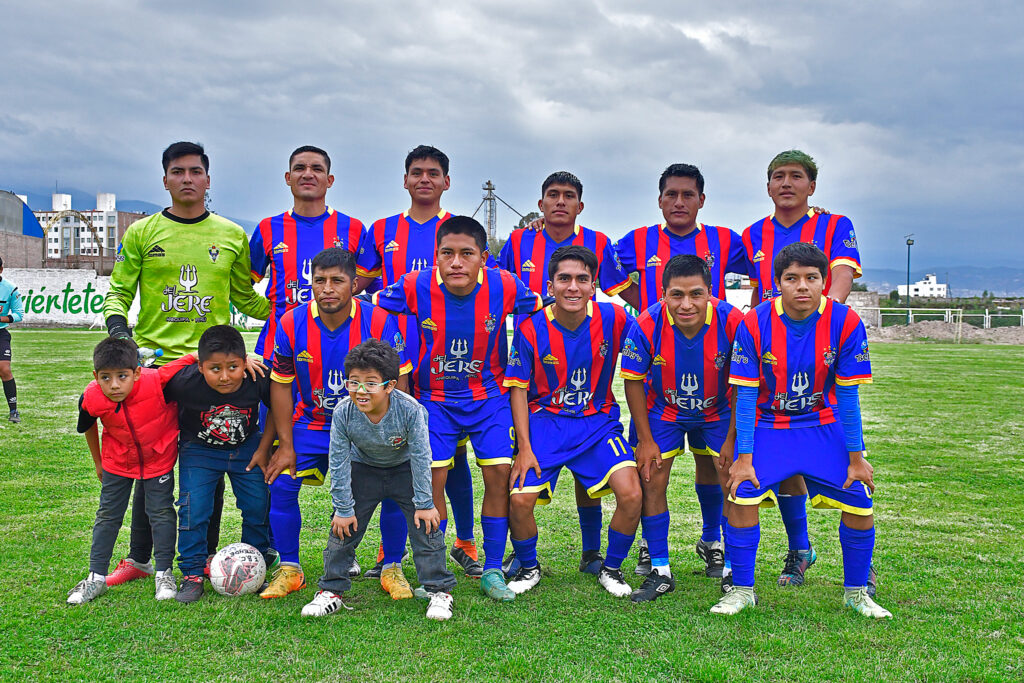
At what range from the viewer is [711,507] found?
4.36 metres

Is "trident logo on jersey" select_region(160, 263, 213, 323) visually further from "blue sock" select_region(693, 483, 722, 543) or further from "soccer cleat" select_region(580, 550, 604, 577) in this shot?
"blue sock" select_region(693, 483, 722, 543)

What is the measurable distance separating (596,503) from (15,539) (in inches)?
136

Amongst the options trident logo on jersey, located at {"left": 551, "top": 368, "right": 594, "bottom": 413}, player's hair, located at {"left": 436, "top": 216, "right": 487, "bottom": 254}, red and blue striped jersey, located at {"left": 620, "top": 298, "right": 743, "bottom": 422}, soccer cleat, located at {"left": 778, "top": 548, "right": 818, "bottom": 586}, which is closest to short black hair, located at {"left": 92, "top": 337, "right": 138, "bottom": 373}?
player's hair, located at {"left": 436, "top": 216, "right": 487, "bottom": 254}

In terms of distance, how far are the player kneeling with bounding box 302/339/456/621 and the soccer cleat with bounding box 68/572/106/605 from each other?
1074 mm

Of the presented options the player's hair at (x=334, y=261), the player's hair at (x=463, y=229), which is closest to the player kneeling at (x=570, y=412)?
the player's hair at (x=463, y=229)

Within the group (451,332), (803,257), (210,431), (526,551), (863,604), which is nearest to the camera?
(863,604)

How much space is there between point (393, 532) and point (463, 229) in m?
1.65

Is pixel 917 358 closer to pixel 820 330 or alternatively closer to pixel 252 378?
pixel 820 330

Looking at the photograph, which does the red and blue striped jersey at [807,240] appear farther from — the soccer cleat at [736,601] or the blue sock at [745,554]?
the soccer cleat at [736,601]

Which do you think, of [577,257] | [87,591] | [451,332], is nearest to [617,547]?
[451,332]

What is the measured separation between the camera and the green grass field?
9.65 ft

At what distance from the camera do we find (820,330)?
3.70 m

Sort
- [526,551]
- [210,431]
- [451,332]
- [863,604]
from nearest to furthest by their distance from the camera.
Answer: [863,604], [210,431], [526,551], [451,332]

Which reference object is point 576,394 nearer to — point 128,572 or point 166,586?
point 166,586
